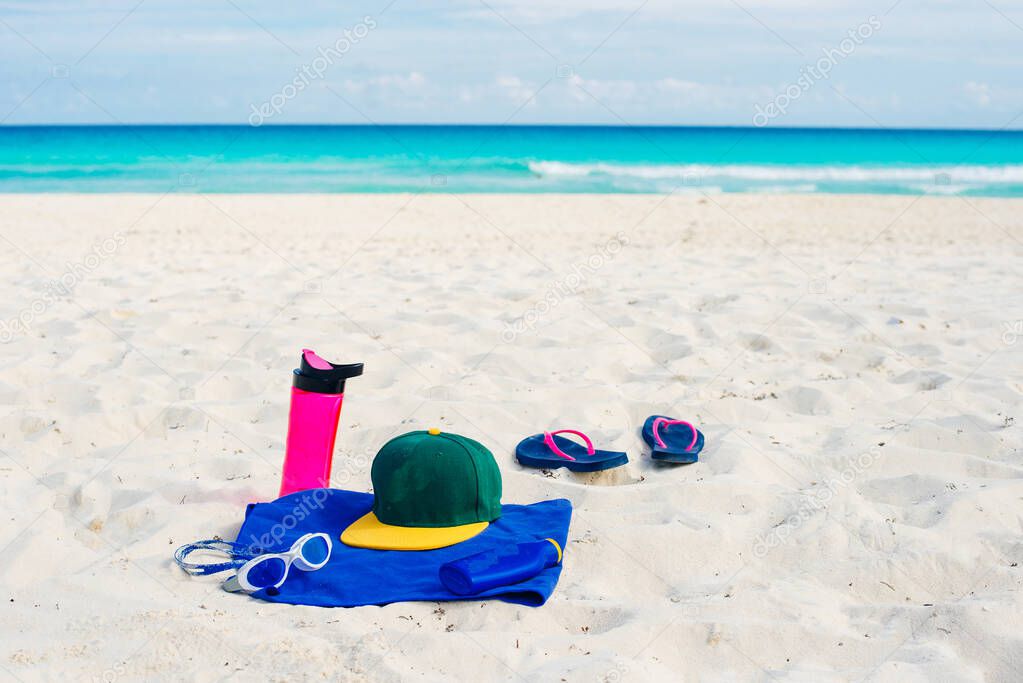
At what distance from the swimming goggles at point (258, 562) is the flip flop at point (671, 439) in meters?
1.25

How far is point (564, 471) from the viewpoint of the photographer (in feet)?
10.0

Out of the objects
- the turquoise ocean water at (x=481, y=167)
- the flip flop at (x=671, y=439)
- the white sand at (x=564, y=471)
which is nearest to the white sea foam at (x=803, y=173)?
the turquoise ocean water at (x=481, y=167)

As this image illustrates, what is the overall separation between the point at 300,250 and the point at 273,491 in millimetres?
5522

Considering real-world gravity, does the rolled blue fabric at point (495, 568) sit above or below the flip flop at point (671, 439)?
above

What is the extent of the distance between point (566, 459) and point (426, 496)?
0.72m

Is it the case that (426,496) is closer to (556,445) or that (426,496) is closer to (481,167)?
(556,445)

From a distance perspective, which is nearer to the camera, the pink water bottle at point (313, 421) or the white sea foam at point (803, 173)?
the pink water bottle at point (313, 421)

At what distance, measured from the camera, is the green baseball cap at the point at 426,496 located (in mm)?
2463

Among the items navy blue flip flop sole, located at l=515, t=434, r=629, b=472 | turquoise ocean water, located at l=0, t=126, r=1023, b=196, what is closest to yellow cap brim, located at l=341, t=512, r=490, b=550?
navy blue flip flop sole, located at l=515, t=434, r=629, b=472

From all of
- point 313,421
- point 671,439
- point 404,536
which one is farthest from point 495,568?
point 671,439

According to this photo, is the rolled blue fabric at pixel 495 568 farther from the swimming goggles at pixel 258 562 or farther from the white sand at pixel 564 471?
the swimming goggles at pixel 258 562

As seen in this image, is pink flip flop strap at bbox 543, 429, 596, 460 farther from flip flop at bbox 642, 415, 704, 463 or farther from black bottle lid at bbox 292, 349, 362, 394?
black bottle lid at bbox 292, 349, 362, 394

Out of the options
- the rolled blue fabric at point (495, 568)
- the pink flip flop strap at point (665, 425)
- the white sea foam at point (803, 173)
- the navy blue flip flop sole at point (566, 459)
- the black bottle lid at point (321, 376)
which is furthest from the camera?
the white sea foam at point (803, 173)

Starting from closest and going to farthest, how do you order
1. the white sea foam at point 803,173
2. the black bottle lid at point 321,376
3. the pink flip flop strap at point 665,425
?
the black bottle lid at point 321,376
the pink flip flop strap at point 665,425
the white sea foam at point 803,173
